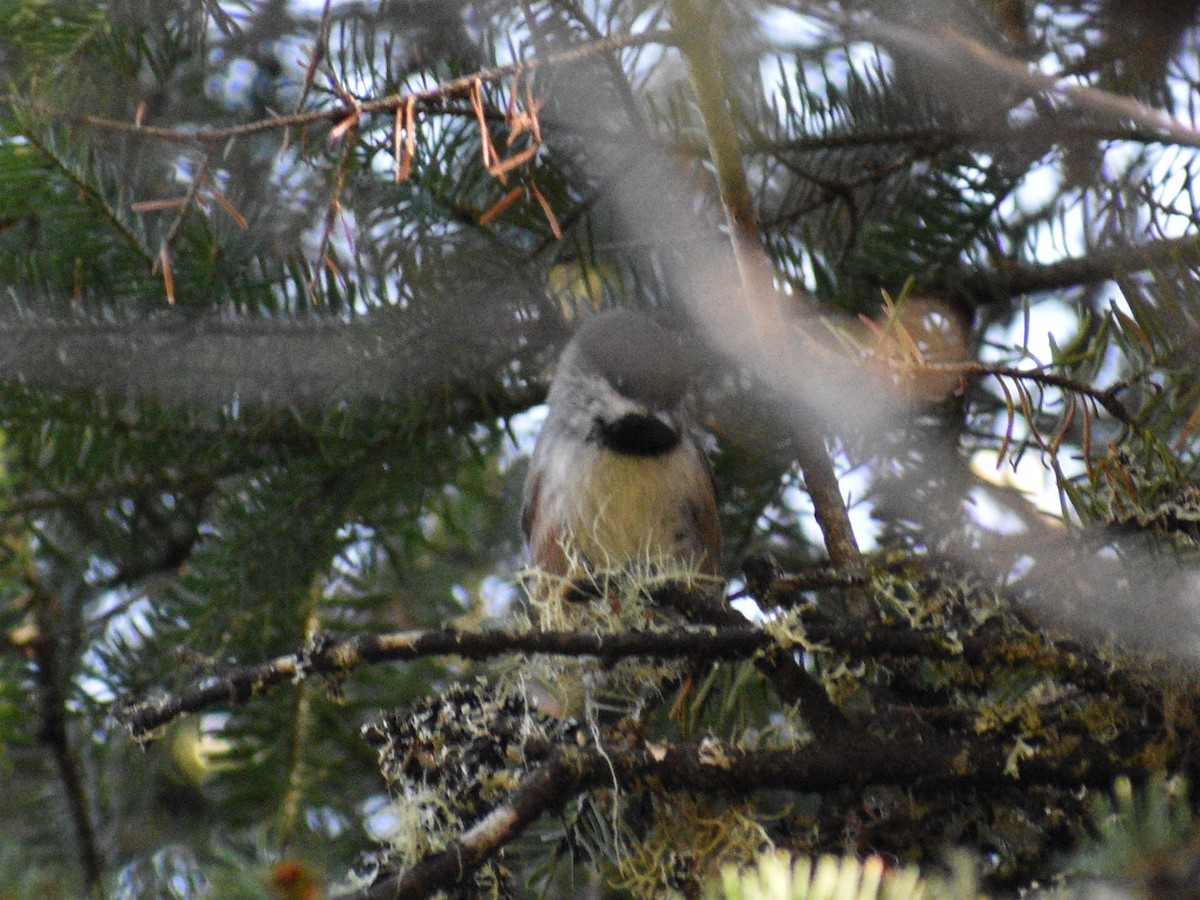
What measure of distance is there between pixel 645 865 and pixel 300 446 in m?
1.00

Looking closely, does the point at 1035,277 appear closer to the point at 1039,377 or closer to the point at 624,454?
the point at 624,454

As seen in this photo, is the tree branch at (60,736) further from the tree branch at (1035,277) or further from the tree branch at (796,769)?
the tree branch at (1035,277)

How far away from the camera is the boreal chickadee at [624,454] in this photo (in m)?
2.02

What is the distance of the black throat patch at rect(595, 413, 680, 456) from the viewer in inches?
80.9

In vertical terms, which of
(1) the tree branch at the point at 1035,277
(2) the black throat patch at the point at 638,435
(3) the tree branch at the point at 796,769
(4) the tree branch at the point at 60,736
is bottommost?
(4) the tree branch at the point at 60,736

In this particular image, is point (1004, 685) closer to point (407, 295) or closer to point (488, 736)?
point (488, 736)

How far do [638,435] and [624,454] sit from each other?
42 millimetres

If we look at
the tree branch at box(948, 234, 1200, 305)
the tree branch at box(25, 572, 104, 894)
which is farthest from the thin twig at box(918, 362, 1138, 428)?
the tree branch at box(25, 572, 104, 894)

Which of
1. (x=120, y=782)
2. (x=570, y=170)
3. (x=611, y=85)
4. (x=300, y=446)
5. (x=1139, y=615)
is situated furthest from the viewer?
(x=120, y=782)

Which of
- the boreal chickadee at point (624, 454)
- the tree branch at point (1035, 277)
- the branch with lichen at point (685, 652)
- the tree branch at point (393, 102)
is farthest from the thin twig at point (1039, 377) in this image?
the boreal chickadee at point (624, 454)

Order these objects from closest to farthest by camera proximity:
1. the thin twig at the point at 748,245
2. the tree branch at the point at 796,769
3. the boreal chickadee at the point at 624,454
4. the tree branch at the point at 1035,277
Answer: the tree branch at the point at 796,769 < the thin twig at the point at 748,245 < the tree branch at the point at 1035,277 < the boreal chickadee at the point at 624,454

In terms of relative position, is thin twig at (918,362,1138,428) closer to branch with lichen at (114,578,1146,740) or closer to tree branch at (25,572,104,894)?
branch with lichen at (114,578,1146,740)

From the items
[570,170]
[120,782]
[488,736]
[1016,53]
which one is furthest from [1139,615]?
[120,782]

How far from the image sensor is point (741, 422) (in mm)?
2047
